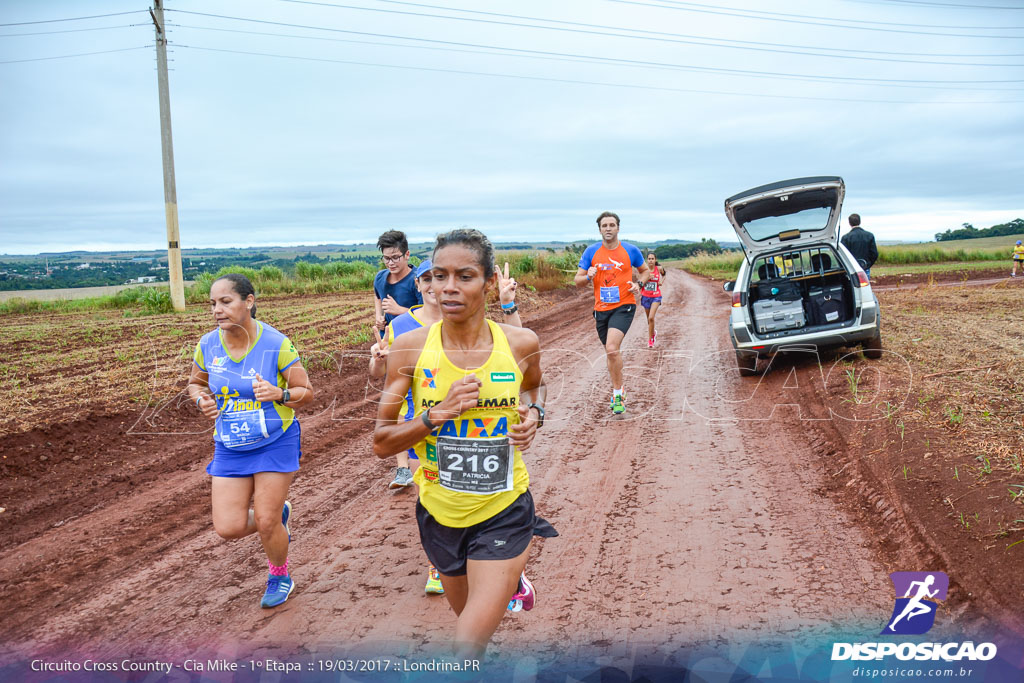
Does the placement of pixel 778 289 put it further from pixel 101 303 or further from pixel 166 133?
pixel 101 303

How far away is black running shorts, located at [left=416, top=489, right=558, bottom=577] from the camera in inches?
115

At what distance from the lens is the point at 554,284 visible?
2831cm

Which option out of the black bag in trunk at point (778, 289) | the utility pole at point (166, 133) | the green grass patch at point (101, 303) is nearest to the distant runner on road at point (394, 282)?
the black bag in trunk at point (778, 289)

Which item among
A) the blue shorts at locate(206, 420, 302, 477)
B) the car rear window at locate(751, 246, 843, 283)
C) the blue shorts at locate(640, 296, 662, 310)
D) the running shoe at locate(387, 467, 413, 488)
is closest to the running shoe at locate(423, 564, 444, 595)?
the blue shorts at locate(206, 420, 302, 477)

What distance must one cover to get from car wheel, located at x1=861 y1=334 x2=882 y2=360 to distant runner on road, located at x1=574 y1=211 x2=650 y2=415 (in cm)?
365

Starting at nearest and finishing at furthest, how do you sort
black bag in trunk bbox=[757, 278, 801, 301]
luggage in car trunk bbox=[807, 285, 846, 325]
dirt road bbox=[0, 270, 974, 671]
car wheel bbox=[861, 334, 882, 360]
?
dirt road bbox=[0, 270, 974, 671] → car wheel bbox=[861, 334, 882, 360] → luggage in car trunk bbox=[807, 285, 846, 325] → black bag in trunk bbox=[757, 278, 801, 301]

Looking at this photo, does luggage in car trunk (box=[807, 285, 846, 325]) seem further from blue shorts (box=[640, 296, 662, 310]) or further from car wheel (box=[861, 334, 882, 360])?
blue shorts (box=[640, 296, 662, 310])

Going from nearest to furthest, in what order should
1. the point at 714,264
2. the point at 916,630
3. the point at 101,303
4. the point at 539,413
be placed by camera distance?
the point at 539,413 < the point at 916,630 < the point at 101,303 < the point at 714,264

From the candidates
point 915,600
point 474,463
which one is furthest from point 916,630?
point 474,463

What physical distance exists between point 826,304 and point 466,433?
901 cm

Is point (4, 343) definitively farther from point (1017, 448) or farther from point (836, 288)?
point (1017, 448)

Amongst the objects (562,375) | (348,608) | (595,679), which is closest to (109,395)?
(562,375)

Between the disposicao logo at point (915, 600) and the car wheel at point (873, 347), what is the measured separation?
630 centimetres

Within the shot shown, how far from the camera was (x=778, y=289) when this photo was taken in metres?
10.8
